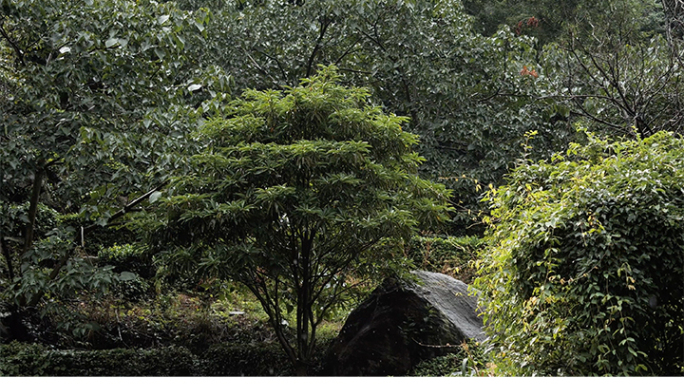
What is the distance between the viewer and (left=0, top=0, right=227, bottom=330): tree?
5.15 meters

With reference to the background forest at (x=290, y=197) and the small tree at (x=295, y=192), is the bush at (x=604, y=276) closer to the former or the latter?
the background forest at (x=290, y=197)

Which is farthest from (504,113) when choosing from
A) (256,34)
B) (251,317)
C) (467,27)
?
(251,317)

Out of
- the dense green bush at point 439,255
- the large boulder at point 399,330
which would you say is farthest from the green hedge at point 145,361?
the dense green bush at point 439,255

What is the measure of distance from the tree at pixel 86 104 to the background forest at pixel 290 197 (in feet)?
0.08

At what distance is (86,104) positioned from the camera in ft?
18.0

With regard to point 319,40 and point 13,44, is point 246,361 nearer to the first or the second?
point 13,44

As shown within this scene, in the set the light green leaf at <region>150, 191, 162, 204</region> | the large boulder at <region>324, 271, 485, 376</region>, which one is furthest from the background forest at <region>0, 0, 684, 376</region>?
the large boulder at <region>324, 271, 485, 376</region>

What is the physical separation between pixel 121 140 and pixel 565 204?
11.4 feet

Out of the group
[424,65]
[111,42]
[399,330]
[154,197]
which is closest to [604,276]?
[399,330]

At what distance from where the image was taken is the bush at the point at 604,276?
3.32 meters

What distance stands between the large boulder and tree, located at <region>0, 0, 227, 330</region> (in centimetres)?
253

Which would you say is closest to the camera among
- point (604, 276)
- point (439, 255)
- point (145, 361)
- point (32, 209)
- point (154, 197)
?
point (604, 276)

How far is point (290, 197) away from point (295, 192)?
7 centimetres

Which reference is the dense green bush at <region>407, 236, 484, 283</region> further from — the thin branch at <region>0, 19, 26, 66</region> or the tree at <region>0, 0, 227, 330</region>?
the thin branch at <region>0, 19, 26, 66</region>
